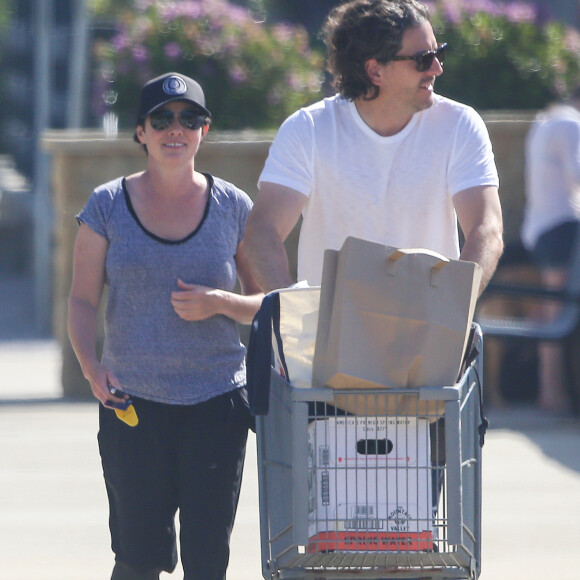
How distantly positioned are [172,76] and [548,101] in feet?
25.6

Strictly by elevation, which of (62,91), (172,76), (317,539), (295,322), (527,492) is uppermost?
(62,91)

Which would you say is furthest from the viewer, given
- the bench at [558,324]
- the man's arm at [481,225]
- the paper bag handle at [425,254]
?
the bench at [558,324]

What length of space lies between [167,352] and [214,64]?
26.8 feet

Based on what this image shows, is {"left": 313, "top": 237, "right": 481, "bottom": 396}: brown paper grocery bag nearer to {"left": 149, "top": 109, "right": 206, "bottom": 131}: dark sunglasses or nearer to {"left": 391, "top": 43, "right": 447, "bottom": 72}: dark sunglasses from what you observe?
{"left": 391, "top": 43, "right": 447, "bottom": 72}: dark sunglasses

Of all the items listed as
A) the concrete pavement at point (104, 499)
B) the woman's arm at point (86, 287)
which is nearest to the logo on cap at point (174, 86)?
the woman's arm at point (86, 287)

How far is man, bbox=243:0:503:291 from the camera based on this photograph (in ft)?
11.1

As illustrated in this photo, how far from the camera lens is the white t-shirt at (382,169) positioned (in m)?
3.43

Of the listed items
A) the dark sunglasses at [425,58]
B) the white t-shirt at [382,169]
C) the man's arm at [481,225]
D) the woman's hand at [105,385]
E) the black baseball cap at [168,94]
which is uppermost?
the dark sunglasses at [425,58]

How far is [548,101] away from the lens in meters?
11.0

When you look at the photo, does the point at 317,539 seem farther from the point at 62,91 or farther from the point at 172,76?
the point at 62,91

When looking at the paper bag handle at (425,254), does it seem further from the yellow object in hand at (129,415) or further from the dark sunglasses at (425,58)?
the yellow object in hand at (129,415)

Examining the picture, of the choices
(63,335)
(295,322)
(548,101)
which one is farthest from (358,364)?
(548,101)

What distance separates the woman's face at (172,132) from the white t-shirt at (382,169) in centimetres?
33

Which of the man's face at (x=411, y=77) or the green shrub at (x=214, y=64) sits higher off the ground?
the green shrub at (x=214, y=64)
